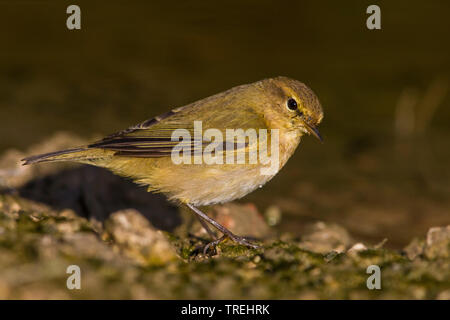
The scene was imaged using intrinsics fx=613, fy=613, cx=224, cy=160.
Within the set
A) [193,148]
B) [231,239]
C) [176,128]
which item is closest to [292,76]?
[176,128]

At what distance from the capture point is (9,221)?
374 centimetres

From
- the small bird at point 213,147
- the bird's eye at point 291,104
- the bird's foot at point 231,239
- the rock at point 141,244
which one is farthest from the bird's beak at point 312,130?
the rock at point 141,244

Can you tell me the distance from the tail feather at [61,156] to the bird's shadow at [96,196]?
0.87 m

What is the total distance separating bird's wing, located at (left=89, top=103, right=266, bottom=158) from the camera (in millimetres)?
4754

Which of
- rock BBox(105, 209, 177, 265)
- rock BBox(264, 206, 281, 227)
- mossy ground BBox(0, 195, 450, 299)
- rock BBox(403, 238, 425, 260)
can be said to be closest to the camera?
mossy ground BBox(0, 195, 450, 299)

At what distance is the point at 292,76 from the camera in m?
10.5

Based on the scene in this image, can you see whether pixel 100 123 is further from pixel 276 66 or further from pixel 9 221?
pixel 9 221

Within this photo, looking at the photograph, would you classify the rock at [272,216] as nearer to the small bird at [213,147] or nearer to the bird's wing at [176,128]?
the small bird at [213,147]

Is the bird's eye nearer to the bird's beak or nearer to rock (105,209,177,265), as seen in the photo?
the bird's beak

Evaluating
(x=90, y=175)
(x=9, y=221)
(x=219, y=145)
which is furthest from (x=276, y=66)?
(x=9, y=221)

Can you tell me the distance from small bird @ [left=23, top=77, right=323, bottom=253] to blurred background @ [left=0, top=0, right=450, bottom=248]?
2.19 metres

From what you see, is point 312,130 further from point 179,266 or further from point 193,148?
point 179,266

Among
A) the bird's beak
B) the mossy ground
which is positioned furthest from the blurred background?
the mossy ground

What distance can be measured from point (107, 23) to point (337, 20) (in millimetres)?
4647
